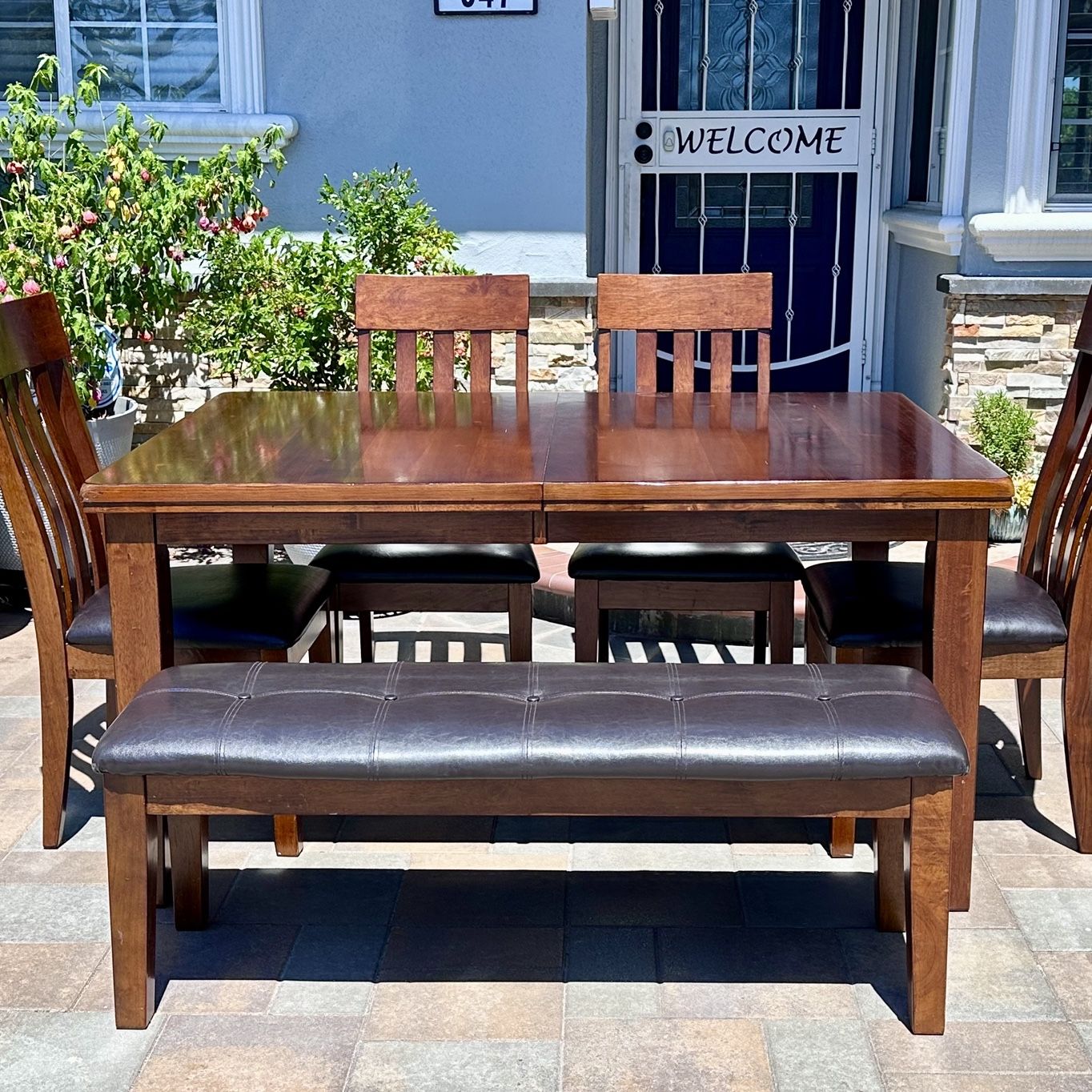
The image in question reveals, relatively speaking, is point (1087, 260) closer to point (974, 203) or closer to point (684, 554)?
point (974, 203)

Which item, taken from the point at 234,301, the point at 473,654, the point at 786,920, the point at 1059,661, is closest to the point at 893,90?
the point at 234,301

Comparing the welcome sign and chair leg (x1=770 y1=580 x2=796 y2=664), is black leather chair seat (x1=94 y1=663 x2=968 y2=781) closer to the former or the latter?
chair leg (x1=770 y1=580 x2=796 y2=664)

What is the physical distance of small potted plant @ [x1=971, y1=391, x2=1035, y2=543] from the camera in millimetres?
5230

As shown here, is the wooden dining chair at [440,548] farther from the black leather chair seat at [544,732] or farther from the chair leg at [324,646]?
the black leather chair seat at [544,732]

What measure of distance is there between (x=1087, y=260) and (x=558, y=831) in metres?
3.36

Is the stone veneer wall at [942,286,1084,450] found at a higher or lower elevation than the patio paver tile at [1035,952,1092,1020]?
higher

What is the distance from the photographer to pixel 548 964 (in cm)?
257

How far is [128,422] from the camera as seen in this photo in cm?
511

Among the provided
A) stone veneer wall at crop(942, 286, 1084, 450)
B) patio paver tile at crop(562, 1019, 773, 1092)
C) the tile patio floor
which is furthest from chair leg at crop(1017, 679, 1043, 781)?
stone veneer wall at crop(942, 286, 1084, 450)

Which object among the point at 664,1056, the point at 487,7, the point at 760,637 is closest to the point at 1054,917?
the point at 664,1056

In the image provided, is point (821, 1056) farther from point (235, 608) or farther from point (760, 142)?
point (760, 142)

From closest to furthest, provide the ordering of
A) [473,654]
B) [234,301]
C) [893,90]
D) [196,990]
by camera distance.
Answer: [196,990], [473,654], [234,301], [893,90]

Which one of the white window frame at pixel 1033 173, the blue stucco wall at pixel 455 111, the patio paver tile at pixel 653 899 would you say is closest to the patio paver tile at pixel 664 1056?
the patio paver tile at pixel 653 899

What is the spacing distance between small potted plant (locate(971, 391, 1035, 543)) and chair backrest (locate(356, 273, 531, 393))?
7.42 feet
